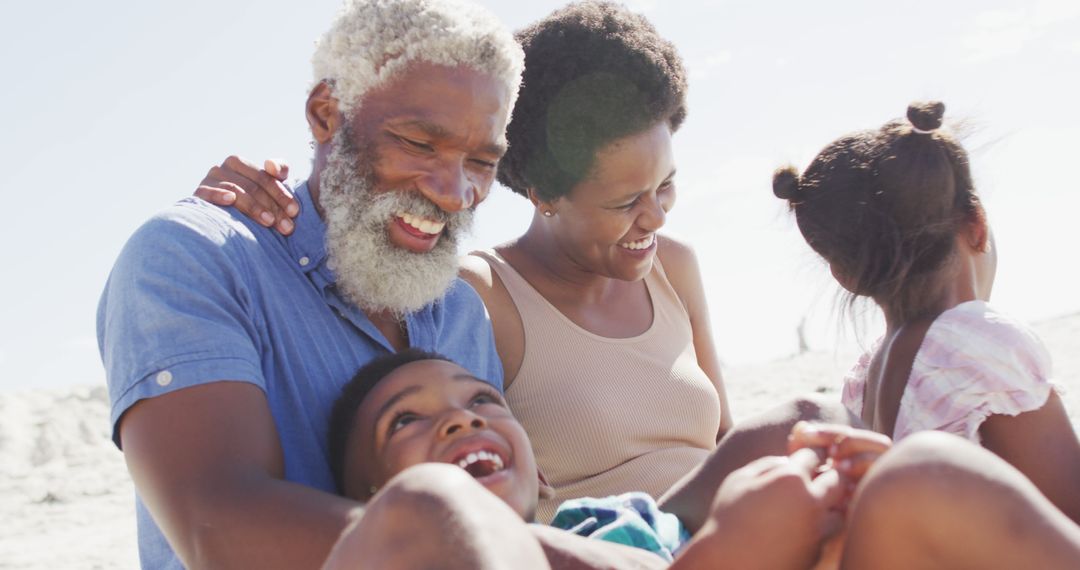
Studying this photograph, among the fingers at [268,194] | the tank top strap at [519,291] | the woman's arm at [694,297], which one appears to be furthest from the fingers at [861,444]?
the woman's arm at [694,297]

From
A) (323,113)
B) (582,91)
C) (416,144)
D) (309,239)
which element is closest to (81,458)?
(582,91)

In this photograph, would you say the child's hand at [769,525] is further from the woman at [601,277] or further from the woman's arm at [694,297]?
the woman's arm at [694,297]

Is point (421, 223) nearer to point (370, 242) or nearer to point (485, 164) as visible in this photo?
point (370, 242)

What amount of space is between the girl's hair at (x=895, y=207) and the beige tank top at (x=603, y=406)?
82 centimetres

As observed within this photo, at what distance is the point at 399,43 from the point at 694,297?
6.93ft

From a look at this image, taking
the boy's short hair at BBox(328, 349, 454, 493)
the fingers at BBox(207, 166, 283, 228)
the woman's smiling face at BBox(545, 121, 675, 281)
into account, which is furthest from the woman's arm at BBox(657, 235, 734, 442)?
the fingers at BBox(207, 166, 283, 228)

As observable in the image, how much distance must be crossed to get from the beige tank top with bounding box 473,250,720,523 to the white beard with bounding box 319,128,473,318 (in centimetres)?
86

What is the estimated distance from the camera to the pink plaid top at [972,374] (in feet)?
9.68

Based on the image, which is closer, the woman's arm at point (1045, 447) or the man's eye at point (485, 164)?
the woman's arm at point (1045, 447)

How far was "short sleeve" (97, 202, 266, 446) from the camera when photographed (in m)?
2.39

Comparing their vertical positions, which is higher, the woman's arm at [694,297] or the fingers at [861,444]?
the fingers at [861,444]

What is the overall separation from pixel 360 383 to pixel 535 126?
1.95 meters

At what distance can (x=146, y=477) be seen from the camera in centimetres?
233

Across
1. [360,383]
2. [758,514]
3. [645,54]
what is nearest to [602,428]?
[360,383]
